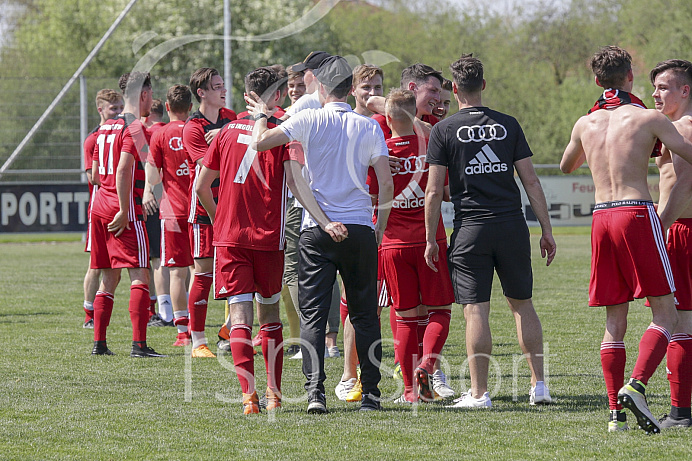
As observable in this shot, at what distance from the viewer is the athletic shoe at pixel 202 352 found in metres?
8.20

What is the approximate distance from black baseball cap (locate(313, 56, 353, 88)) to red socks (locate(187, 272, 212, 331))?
10.1 feet

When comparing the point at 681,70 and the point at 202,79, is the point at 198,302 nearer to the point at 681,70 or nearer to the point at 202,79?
the point at 202,79

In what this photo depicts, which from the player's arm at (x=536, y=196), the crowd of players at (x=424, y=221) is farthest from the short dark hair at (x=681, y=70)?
the player's arm at (x=536, y=196)

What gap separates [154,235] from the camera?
1072 centimetres

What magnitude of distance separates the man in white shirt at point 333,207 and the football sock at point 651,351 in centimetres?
159

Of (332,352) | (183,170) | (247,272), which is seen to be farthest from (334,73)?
(183,170)

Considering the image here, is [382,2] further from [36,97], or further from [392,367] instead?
[392,367]

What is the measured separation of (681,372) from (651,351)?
317mm

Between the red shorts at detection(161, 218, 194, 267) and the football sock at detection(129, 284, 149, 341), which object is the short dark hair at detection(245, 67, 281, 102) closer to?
the football sock at detection(129, 284, 149, 341)

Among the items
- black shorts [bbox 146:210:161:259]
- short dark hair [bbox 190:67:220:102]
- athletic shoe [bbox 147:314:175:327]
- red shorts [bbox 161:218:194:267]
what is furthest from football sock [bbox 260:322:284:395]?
black shorts [bbox 146:210:161:259]

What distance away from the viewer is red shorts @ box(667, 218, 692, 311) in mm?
5488

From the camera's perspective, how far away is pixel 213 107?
789 centimetres

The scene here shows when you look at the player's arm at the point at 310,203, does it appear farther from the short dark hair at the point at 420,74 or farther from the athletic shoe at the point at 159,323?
the athletic shoe at the point at 159,323

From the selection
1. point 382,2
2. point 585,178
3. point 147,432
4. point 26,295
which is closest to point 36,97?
point 26,295
